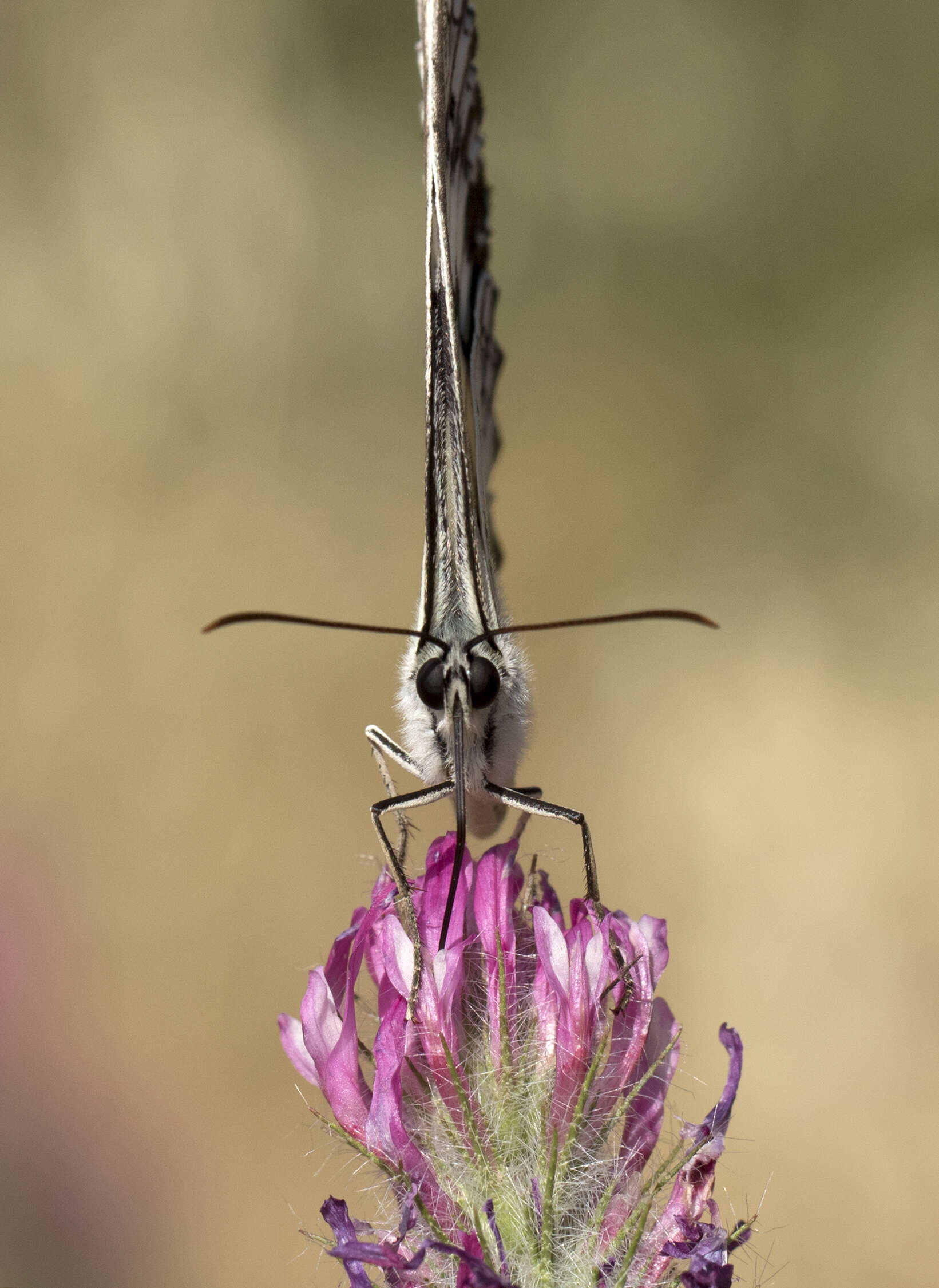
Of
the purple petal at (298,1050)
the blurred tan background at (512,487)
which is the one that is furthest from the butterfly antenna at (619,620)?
the blurred tan background at (512,487)

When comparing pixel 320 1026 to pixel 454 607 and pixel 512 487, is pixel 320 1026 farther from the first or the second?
pixel 512 487

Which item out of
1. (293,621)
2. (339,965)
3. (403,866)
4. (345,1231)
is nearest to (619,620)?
(293,621)

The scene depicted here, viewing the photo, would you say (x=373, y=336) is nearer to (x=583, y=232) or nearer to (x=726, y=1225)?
(x=583, y=232)

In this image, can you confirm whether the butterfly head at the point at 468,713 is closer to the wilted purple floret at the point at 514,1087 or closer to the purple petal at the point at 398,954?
the wilted purple floret at the point at 514,1087

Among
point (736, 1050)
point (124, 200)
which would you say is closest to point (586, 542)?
point (124, 200)

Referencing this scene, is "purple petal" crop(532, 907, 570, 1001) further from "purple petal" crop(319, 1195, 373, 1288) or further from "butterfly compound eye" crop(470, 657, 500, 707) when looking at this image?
"purple petal" crop(319, 1195, 373, 1288)

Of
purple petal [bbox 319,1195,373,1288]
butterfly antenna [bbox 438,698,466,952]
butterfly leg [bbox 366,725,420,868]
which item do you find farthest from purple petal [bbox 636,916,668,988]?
purple petal [bbox 319,1195,373,1288]
